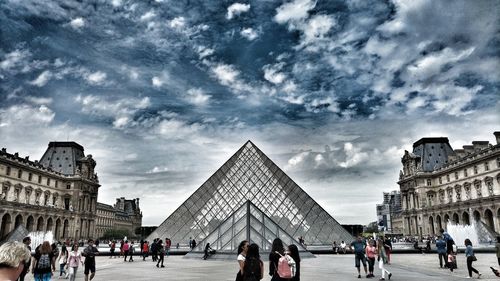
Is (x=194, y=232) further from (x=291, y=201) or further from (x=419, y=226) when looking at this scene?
(x=419, y=226)

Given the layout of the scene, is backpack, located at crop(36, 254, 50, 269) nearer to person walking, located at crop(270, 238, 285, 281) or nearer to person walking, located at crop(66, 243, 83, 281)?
person walking, located at crop(66, 243, 83, 281)

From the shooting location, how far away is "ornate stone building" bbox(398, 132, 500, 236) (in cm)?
4747

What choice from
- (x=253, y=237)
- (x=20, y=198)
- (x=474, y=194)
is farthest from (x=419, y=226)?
(x=20, y=198)

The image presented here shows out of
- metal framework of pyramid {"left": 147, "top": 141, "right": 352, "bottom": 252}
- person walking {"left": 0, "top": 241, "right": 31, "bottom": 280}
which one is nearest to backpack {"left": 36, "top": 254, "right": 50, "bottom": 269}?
person walking {"left": 0, "top": 241, "right": 31, "bottom": 280}

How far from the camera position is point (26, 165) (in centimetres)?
5378

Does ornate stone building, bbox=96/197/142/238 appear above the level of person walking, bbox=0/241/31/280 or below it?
above

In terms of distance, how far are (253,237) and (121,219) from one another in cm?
11036

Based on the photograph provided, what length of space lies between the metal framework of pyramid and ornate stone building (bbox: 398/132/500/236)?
24.7m

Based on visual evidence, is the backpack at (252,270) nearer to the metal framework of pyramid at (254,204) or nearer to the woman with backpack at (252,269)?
the woman with backpack at (252,269)

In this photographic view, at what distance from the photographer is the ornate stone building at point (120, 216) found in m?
100

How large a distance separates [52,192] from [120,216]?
196 ft

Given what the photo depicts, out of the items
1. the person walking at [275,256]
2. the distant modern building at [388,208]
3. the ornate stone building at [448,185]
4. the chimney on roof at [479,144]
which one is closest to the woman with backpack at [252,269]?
the person walking at [275,256]

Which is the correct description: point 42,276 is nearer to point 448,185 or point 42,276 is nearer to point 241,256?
point 241,256

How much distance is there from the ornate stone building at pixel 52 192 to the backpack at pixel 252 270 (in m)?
50.3
